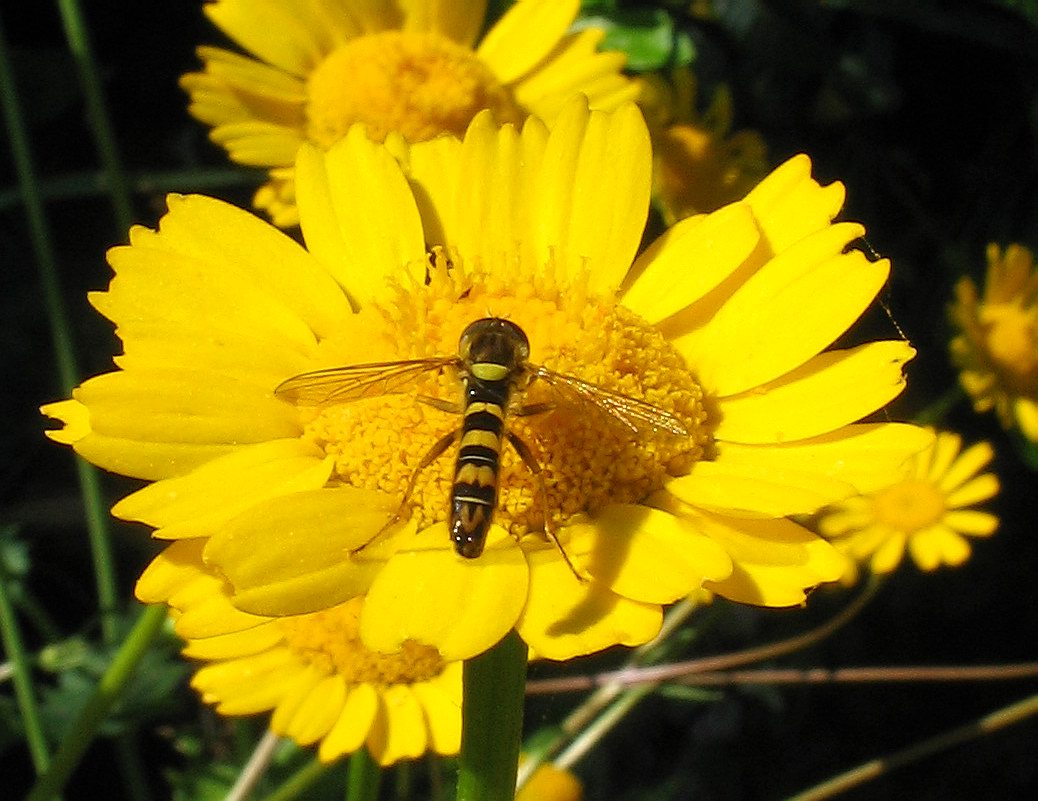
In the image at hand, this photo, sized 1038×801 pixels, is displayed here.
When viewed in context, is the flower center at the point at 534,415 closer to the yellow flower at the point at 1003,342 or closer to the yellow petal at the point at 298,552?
the yellow petal at the point at 298,552

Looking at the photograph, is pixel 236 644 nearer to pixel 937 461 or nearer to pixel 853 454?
pixel 853 454

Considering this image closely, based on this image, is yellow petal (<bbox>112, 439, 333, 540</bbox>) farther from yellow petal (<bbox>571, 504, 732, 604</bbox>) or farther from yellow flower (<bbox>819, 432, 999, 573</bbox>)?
yellow flower (<bbox>819, 432, 999, 573</bbox>)

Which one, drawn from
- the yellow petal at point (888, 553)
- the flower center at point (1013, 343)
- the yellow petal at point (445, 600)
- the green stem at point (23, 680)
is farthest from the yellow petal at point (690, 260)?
→ the flower center at point (1013, 343)

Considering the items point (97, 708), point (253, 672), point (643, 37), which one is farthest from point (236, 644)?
point (643, 37)

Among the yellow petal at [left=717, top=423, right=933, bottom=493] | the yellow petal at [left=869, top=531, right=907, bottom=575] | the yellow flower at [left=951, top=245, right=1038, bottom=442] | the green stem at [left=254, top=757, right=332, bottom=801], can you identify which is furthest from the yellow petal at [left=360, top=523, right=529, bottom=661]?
the yellow flower at [left=951, top=245, right=1038, bottom=442]

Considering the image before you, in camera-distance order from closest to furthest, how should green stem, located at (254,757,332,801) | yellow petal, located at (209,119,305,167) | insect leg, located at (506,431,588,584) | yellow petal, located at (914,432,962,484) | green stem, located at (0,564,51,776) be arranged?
insect leg, located at (506,431,588,584)
green stem, located at (254,757,332,801)
green stem, located at (0,564,51,776)
yellow petal, located at (209,119,305,167)
yellow petal, located at (914,432,962,484)

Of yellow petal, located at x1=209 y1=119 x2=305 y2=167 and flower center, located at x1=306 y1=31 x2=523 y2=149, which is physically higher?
flower center, located at x1=306 y1=31 x2=523 y2=149

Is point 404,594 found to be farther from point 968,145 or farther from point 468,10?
point 968,145

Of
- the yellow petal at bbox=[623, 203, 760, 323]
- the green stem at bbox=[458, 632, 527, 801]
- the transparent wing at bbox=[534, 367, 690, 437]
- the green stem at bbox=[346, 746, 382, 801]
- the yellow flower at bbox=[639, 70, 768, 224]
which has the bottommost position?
the green stem at bbox=[458, 632, 527, 801]
